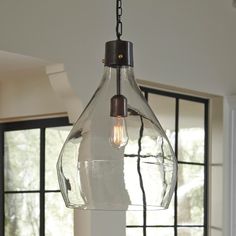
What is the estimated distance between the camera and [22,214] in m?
3.40

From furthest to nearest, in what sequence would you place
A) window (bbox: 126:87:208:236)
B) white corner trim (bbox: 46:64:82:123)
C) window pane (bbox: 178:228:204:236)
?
window pane (bbox: 178:228:204:236)
window (bbox: 126:87:208:236)
white corner trim (bbox: 46:64:82:123)

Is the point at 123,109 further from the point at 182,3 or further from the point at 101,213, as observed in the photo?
the point at 182,3

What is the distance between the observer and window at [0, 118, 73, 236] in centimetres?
323

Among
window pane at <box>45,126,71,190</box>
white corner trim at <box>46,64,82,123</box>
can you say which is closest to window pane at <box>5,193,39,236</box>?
window pane at <box>45,126,71,190</box>

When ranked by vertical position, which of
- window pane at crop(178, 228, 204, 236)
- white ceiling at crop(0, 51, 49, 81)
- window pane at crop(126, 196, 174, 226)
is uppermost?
white ceiling at crop(0, 51, 49, 81)

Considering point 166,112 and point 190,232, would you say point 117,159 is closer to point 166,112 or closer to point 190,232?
point 166,112

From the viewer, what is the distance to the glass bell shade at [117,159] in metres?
1.27

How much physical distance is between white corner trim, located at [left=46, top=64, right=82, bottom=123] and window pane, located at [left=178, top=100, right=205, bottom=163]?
3.28 feet

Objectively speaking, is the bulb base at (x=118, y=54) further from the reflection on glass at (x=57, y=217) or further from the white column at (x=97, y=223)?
the reflection on glass at (x=57, y=217)

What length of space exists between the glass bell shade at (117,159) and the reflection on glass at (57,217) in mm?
1902

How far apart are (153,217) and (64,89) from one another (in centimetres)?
105

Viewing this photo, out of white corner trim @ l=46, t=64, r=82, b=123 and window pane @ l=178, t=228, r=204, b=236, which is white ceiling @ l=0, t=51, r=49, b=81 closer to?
white corner trim @ l=46, t=64, r=82, b=123

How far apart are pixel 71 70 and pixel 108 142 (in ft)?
4.71

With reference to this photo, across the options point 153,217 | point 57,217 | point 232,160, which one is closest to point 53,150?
point 57,217
